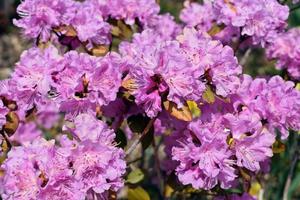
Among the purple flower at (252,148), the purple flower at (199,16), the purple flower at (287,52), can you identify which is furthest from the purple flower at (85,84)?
the purple flower at (287,52)

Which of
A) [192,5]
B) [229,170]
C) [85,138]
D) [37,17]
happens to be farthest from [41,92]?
[192,5]

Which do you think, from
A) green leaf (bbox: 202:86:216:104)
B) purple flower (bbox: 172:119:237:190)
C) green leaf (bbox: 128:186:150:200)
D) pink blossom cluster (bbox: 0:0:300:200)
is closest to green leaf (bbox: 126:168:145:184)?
green leaf (bbox: 128:186:150:200)

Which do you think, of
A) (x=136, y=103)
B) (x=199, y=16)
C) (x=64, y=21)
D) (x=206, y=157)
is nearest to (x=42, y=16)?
(x=64, y=21)

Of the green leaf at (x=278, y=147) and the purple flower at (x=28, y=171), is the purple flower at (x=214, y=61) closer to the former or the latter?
the green leaf at (x=278, y=147)

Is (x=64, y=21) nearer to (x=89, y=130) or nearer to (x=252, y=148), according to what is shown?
(x=89, y=130)

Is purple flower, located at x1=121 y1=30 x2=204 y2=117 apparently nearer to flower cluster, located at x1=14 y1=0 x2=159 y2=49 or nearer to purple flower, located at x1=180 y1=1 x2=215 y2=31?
flower cluster, located at x1=14 y1=0 x2=159 y2=49

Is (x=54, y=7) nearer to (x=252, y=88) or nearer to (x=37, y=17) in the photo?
(x=37, y=17)
